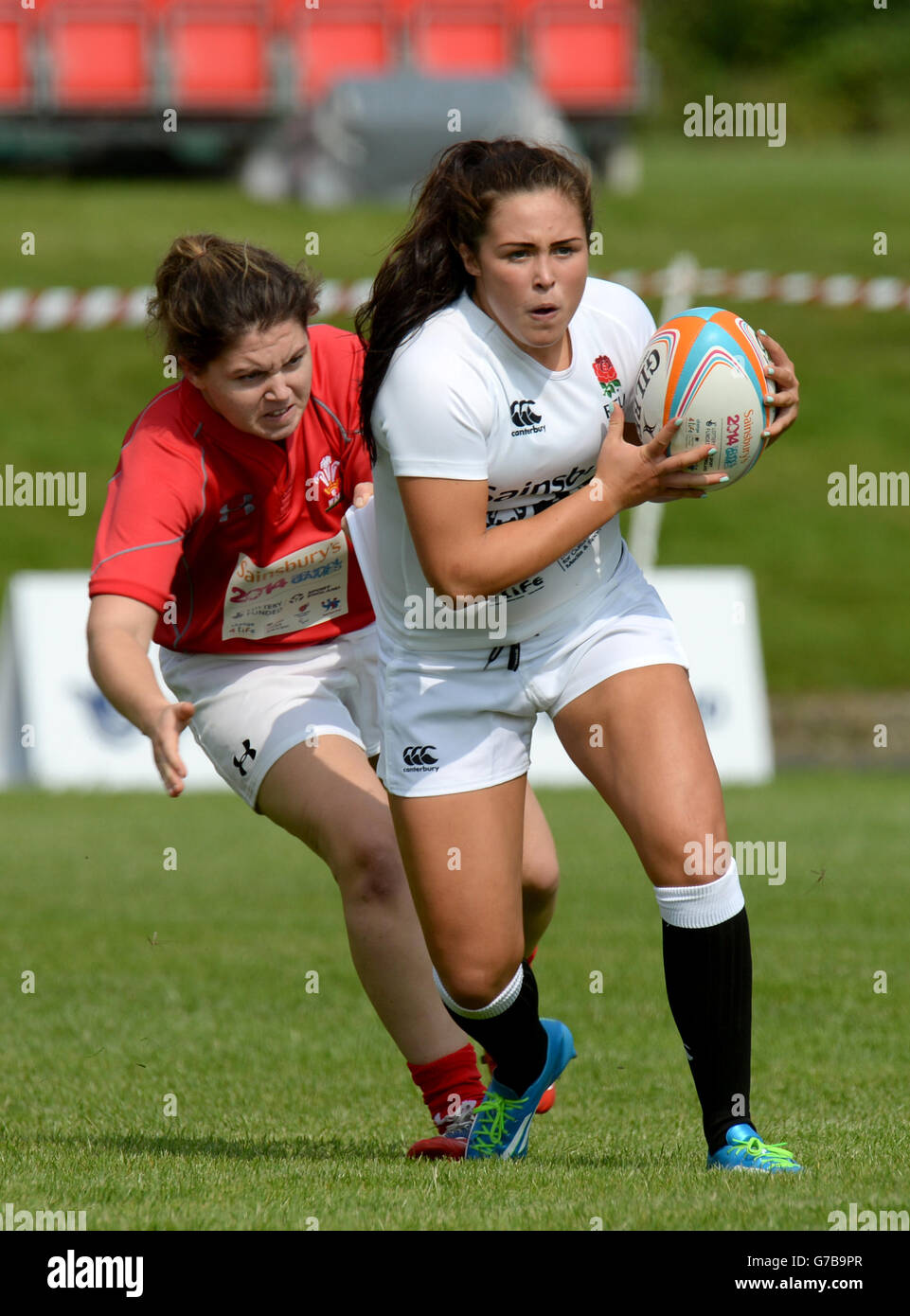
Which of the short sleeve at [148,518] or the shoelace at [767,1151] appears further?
the short sleeve at [148,518]

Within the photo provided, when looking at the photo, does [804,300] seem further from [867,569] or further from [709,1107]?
[709,1107]

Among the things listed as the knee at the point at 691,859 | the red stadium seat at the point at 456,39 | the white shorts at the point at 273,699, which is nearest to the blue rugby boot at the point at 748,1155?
the knee at the point at 691,859

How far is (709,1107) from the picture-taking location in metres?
4.69

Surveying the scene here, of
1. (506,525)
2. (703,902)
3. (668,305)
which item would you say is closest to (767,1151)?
(703,902)

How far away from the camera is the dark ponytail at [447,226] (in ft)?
15.0

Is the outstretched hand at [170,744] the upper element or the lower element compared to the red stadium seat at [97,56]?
lower

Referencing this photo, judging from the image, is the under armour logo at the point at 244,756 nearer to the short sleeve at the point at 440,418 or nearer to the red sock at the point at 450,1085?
the red sock at the point at 450,1085

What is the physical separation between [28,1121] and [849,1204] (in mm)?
2473

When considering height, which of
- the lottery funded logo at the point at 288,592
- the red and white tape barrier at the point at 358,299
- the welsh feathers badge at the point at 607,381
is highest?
the welsh feathers badge at the point at 607,381

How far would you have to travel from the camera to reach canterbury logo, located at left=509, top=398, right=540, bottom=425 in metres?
4.59

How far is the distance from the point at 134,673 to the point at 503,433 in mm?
995

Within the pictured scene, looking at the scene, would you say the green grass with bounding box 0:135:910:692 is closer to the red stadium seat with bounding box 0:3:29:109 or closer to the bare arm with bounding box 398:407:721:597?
the red stadium seat with bounding box 0:3:29:109

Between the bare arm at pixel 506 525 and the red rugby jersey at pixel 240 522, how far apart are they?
740 millimetres
